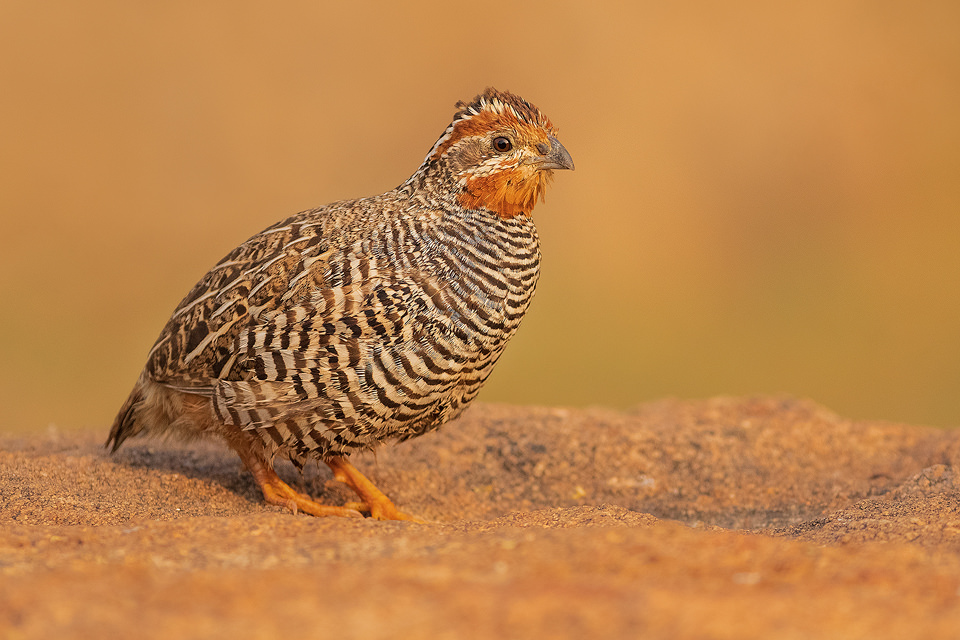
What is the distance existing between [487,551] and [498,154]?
2.79 metres

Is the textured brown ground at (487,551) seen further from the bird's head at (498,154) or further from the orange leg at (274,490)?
the bird's head at (498,154)

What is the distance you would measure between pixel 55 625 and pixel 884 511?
4.39 metres

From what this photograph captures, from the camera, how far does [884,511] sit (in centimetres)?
545

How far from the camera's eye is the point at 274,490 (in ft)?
19.5

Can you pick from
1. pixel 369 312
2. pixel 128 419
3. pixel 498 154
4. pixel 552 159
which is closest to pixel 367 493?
pixel 369 312

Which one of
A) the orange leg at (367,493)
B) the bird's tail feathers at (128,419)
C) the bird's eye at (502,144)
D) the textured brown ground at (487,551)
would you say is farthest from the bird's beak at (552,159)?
the bird's tail feathers at (128,419)

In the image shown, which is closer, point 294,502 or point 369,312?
point 369,312

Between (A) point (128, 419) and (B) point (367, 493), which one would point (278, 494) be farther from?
(A) point (128, 419)

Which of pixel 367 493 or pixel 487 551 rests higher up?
pixel 487 551

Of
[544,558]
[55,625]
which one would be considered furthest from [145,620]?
[544,558]

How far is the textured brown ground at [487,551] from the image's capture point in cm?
289

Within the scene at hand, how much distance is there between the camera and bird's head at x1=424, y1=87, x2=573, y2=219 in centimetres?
570

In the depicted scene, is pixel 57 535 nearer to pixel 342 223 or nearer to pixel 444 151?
pixel 342 223

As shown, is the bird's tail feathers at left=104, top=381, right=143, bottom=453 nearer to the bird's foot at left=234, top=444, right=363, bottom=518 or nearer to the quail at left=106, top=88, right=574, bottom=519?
the quail at left=106, top=88, right=574, bottom=519
